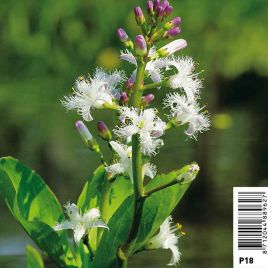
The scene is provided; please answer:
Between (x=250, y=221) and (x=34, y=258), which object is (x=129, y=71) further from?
(x=34, y=258)

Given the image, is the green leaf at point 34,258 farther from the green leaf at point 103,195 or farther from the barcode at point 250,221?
the barcode at point 250,221

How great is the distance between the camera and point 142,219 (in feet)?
1.99

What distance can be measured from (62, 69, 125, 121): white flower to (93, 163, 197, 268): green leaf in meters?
0.06

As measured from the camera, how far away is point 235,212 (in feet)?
2.46

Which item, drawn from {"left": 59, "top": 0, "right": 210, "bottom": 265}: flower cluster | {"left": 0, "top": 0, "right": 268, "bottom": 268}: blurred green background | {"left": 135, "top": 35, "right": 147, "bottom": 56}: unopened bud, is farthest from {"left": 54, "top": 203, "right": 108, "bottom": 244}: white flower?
{"left": 0, "top": 0, "right": 268, "bottom": 268}: blurred green background

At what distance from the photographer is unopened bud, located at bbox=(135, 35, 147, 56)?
1.86 ft

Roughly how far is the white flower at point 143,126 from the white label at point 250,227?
19 cm

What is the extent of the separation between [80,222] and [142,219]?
0.04 metres

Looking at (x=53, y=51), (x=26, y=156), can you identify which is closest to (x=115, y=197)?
(x=26, y=156)

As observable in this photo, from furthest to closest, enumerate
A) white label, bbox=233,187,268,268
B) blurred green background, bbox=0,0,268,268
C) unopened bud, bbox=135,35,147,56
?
blurred green background, bbox=0,0,268,268, white label, bbox=233,187,268,268, unopened bud, bbox=135,35,147,56

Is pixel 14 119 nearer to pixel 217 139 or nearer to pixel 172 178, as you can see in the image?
pixel 217 139

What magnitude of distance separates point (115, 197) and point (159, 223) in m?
0.05

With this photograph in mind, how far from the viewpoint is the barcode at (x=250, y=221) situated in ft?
2.46

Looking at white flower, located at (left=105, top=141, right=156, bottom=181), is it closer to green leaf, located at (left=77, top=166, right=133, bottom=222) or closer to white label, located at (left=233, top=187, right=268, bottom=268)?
green leaf, located at (left=77, top=166, right=133, bottom=222)
